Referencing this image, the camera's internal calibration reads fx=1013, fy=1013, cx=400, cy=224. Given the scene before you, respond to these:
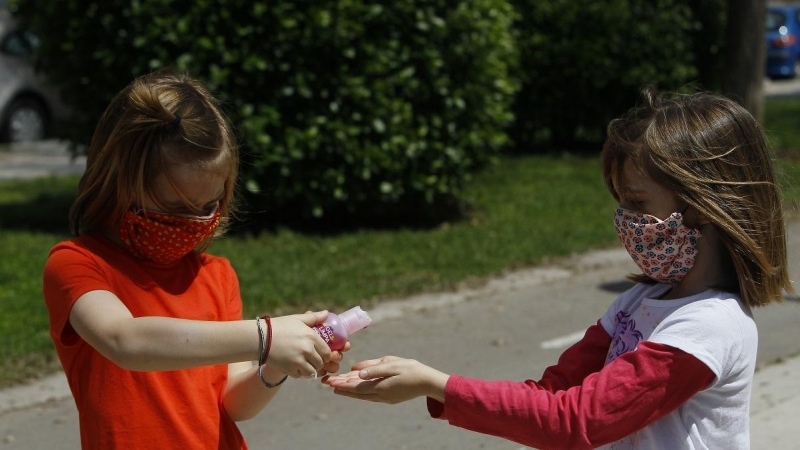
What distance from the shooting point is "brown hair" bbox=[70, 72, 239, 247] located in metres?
2.20

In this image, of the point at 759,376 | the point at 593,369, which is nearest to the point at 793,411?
the point at 759,376

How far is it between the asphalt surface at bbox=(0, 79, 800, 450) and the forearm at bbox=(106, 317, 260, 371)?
2711mm

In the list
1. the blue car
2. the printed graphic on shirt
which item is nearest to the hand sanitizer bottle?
the printed graphic on shirt

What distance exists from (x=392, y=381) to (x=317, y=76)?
21.2 ft

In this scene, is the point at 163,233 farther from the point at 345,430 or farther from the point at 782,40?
the point at 782,40

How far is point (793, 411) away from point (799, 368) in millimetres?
832

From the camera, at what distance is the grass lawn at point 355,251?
21.0 feet

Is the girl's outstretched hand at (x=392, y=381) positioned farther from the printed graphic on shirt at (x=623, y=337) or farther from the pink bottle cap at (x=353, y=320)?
the printed graphic on shirt at (x=623, y=337)

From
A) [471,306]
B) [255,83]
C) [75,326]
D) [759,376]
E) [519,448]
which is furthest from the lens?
[255,83]

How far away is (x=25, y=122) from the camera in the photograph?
15.8m

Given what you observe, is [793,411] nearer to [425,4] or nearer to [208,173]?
[208,173]

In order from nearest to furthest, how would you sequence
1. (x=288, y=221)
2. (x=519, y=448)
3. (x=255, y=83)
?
1. (x=519, y=448)
2. (x=255, y=83)
3. (x=288, y=221)

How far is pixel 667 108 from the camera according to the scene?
2.22 meters

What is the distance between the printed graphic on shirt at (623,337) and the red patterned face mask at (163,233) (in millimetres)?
945
